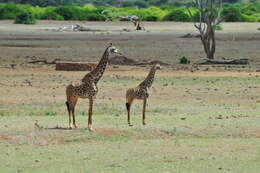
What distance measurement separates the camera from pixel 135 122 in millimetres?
15789

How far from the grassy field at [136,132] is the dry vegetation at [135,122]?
0.01m

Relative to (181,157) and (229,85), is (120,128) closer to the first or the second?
(181,157)

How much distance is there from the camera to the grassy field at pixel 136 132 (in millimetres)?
11688

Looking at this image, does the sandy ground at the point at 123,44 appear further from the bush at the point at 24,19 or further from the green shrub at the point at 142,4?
the green shrub at the point at 142,4

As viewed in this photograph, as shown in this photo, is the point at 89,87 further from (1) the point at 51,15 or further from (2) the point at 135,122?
(1) the point at 51,15

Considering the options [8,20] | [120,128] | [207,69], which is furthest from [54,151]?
[8,20]

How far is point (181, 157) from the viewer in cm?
1219

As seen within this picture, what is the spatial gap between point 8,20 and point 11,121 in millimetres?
50630

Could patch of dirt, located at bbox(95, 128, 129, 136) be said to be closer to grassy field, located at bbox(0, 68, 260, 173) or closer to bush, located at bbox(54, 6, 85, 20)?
grassy field, located at bbox(0, 68, 260, 173)

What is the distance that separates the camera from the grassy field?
1169 centimetres

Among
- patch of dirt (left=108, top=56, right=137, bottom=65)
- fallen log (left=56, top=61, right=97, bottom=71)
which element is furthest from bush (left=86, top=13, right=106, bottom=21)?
fallen log (left=56, top=61, right=97, bottom=71)

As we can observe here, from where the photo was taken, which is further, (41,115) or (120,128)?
(41,115)

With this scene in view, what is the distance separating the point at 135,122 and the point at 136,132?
1.50 meters

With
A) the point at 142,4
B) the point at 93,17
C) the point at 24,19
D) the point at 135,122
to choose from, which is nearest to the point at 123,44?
the point at 24,19
